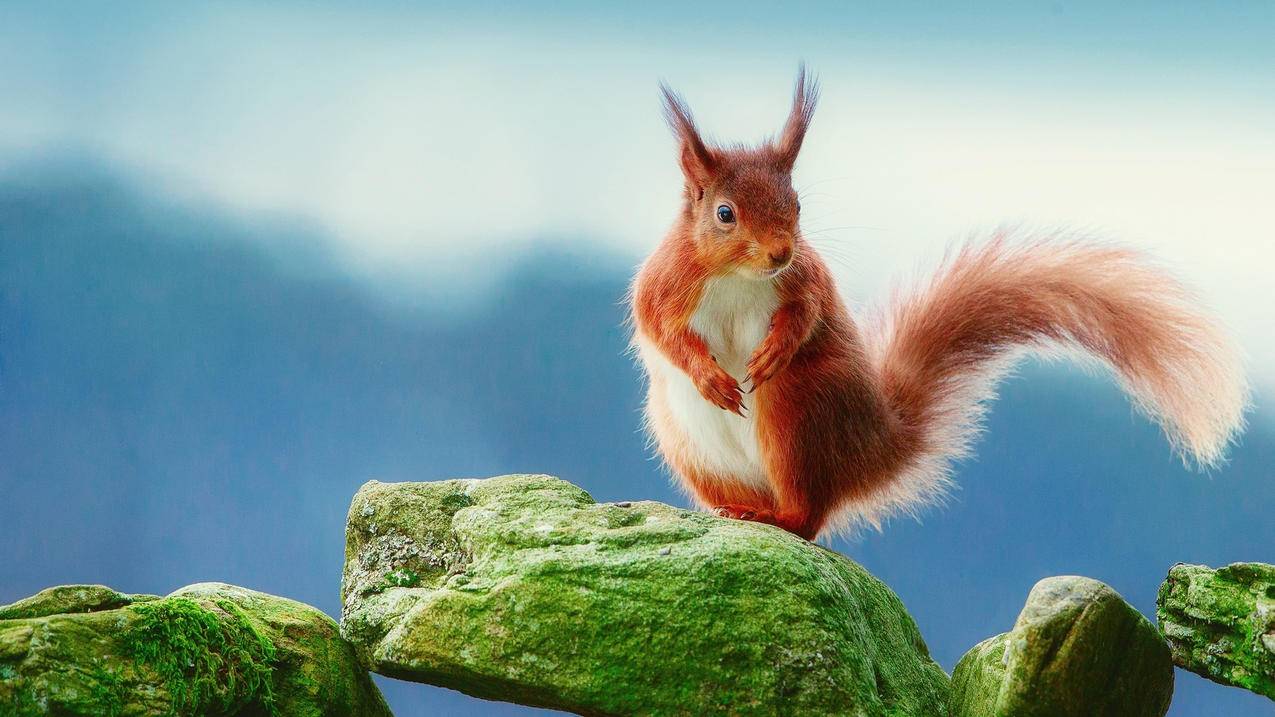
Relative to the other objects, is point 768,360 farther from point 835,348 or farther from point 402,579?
point 402,579

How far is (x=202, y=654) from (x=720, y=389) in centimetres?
119

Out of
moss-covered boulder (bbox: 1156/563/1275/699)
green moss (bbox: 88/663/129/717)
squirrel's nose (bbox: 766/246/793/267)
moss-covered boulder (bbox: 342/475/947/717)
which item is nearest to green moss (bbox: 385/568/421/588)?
moss-covered boulder (bbox: 342/475/947/717)

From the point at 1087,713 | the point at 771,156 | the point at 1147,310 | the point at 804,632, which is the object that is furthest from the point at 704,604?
the point at 1147,310

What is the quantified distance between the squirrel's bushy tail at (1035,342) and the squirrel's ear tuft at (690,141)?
0.80 meters

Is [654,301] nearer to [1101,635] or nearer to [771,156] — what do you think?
[771,156]

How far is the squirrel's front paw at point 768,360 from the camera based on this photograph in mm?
2500

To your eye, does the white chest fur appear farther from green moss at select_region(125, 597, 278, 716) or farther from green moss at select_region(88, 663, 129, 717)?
green moss at select_region(88, 663, 129, 717)

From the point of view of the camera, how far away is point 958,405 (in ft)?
9.78

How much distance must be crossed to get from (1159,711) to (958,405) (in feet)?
3.68

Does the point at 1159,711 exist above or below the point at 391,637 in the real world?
below

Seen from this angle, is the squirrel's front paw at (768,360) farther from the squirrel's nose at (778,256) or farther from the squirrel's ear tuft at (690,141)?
the squirrel's ear tuft at (690,141)

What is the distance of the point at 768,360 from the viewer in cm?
250

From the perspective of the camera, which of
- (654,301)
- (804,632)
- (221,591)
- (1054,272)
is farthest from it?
(1054,272)

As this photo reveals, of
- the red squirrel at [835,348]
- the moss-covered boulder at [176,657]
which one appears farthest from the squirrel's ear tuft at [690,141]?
the moss-covered boulder at [176,657]
